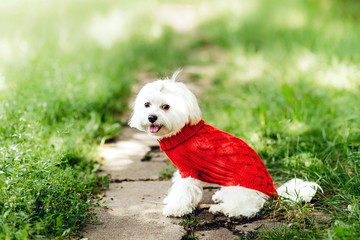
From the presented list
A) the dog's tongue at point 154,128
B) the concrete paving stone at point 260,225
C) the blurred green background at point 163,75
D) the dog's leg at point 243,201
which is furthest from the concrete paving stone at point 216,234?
the dog's tongue at point 154,128

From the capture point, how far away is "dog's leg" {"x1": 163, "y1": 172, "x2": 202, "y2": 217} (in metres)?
3.07

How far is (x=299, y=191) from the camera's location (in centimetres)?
300

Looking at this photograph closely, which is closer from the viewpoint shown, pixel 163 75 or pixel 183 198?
A: pixel 183 198

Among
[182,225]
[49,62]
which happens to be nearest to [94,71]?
[49,62]

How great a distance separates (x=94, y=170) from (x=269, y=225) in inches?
71.8

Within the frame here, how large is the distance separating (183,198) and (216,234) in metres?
0.41

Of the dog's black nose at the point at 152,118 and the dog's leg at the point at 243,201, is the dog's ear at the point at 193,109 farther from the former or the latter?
the dog's leg at the point at 243,201

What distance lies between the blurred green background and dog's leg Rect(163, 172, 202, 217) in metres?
0.67

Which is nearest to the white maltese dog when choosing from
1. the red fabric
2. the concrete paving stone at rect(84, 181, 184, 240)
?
the red fabric

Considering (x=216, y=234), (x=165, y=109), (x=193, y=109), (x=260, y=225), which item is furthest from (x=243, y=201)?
(x=165, y=109)

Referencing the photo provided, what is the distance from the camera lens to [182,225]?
298 cm

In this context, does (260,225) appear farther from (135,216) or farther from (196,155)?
(135,216)

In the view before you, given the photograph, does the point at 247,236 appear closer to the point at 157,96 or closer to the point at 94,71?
the point at 157,96

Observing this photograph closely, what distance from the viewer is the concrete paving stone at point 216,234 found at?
279 cm
